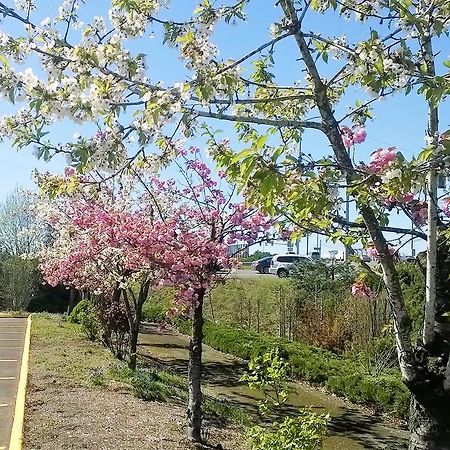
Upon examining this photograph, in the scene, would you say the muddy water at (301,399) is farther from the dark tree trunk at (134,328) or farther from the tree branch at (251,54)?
the tree branch at (251,54)

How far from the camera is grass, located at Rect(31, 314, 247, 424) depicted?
8.73 m

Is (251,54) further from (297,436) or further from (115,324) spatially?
(115,324)

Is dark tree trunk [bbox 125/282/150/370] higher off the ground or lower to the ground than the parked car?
lower

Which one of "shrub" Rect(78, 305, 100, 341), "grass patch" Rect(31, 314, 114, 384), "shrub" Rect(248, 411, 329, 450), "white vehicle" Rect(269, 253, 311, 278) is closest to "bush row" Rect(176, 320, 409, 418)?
"shrub" Rect(78, 305, 100, 341)

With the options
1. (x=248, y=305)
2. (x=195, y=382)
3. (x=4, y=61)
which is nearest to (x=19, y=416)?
(x=195, y=382)

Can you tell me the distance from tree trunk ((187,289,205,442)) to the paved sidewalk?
2002 millimetres

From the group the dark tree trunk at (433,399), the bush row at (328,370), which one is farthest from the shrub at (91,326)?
the dark tree trunk at (433,399)

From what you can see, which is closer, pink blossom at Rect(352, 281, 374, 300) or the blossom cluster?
pink blossom at Rect(352, 281, 374, 300)

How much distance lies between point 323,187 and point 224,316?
18315mm

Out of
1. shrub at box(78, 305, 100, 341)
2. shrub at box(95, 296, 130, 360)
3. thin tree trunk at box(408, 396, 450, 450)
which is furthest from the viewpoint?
shrub at box(78, 305, 100, 341)

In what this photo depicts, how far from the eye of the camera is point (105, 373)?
961 cm

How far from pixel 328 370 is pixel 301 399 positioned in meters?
1.39

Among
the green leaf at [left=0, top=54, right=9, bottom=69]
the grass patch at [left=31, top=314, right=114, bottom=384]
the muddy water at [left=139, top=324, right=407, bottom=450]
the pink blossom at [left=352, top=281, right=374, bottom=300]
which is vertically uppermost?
the green leaf at [left=0, top=54, right=9, bottom=69]

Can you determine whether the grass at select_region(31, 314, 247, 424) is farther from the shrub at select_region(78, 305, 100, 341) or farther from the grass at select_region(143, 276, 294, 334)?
the grass at select_region(143, 276, 294, 334)
